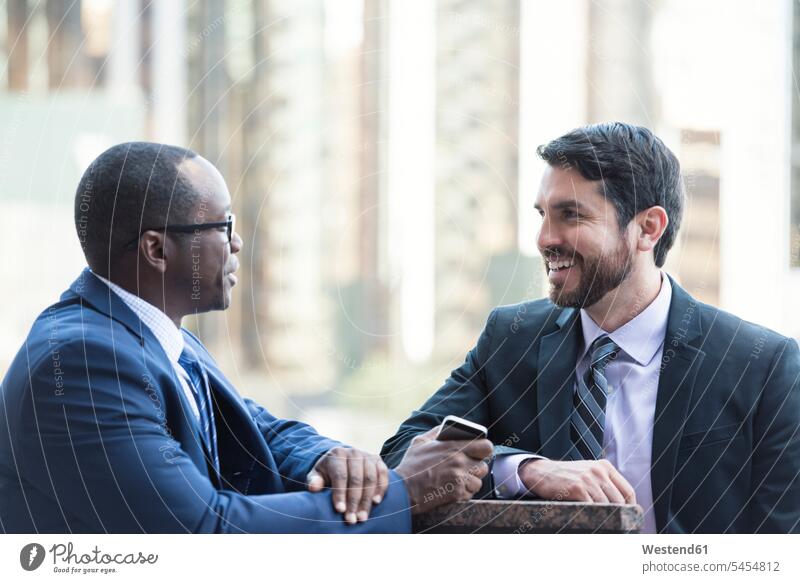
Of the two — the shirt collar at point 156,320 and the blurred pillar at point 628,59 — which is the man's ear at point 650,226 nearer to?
the shirt collar at point 156,320

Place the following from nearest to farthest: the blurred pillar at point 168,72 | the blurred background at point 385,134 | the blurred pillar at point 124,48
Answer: the blurred background at point 385,134, the blurred pillar at point 168,72, the blurred pillar at point 124,48

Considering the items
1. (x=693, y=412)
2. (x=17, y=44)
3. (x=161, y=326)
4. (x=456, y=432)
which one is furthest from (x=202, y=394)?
(x=17, y=44)

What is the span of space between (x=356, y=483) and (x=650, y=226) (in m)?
1.21

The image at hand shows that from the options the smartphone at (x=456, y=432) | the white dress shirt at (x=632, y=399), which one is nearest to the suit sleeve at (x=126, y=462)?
the smartphone at (x=456, y=432)

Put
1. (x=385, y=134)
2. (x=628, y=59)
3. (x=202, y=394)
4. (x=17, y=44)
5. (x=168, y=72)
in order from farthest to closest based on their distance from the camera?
(x=385, y=134), (x=628, y=59), (x=168, y=72), (x=17, y=44), (x=202, y=394)

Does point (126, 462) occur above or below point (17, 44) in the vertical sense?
below

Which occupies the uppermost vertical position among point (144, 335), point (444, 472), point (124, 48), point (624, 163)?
point (124, 48)

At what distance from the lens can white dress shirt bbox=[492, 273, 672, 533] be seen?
8.34 feet

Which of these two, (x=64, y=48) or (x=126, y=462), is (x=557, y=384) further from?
(x=64, y=48)

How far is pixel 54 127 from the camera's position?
1017cm

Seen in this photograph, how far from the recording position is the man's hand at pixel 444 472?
86.2 inches

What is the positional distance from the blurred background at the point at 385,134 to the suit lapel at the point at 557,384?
0.29m

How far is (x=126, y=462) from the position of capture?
2.10 meters

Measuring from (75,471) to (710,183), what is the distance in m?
13.0
